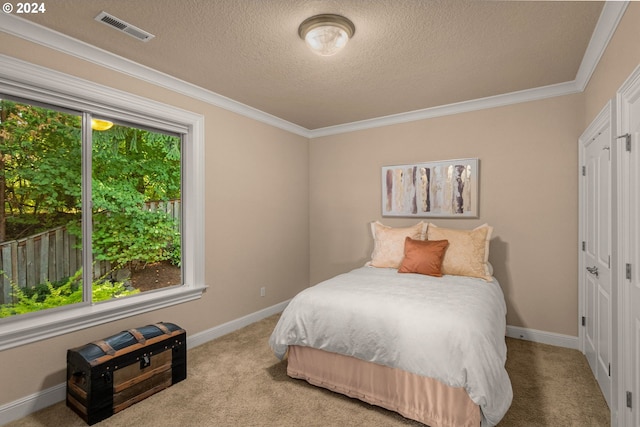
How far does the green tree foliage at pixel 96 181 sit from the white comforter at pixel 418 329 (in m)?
1.56

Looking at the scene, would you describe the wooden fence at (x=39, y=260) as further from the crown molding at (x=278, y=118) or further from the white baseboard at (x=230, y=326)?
the crown molding at (x=278, y=118)

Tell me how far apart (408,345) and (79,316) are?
230 centimetres

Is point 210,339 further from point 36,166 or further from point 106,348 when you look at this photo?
point 36,166

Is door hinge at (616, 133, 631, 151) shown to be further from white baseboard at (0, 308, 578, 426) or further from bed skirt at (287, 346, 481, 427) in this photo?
white baseboard at (0, 308, 578, 426)

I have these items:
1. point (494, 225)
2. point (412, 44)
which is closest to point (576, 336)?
point (494, 225)

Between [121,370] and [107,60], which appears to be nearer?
[121,370]

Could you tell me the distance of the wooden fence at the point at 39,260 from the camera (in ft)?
7.21

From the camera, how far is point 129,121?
110 inches

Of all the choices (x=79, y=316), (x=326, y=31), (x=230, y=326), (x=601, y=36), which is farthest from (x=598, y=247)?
(x=79, y=316)

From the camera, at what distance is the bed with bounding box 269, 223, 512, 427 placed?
1.83m

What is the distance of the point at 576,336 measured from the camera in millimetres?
3082

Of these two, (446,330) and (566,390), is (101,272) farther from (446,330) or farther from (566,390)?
(566,390)

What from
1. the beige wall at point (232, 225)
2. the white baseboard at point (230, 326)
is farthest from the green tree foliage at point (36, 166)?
the white baseboard at point (230, 326)

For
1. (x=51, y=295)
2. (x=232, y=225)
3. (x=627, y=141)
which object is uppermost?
(x=627, y=141)
